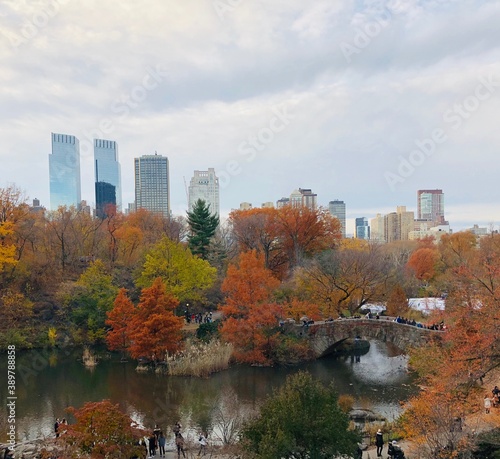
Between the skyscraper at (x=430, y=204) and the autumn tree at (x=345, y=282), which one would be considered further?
the skyscraper at (x=430, y=204)

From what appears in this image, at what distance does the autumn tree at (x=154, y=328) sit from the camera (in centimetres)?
2653

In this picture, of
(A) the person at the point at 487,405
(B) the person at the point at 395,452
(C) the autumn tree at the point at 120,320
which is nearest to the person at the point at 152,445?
(B) the person at the point at 395,452

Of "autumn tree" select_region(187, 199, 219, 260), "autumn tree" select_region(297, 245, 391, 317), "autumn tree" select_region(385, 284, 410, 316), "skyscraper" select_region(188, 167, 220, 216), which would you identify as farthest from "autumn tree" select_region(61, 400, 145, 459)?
"skyscraper" select_region(188, 167, 220, 216)

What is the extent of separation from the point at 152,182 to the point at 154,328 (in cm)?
15553

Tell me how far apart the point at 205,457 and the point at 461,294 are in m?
10.9

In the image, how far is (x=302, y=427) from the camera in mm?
10758

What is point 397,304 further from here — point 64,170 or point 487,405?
point 64,170

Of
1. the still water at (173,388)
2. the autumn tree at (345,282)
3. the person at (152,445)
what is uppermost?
the autumn tree at (345,282)

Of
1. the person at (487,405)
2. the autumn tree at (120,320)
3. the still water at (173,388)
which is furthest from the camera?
the autumn tree at (120,320)

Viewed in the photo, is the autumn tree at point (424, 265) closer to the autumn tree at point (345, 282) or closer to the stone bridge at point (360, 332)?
the autumn tree at point (345, 282)

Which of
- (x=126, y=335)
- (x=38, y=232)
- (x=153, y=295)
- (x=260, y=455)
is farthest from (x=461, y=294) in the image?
(x=38, y=232)

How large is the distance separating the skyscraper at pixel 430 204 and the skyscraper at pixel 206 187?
83386 millimetres

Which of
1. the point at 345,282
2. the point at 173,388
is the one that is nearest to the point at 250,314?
the point at 173,388

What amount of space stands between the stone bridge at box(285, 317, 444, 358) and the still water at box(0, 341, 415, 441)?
4.01 feet
